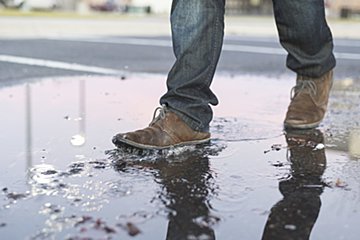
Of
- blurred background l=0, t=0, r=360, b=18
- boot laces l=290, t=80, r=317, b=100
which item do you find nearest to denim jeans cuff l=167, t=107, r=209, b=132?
boot laces l=290, t=80, r=317, b=100

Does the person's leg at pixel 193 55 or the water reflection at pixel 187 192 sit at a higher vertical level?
the person's leg at pixel 193 55

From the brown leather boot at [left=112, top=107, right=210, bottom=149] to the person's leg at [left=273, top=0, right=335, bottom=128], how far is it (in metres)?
0.57

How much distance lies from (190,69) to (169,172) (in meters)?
0.50

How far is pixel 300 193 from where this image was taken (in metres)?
1.96

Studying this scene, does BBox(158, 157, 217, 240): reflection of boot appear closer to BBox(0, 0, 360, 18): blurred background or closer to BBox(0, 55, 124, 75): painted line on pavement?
BBox(0, 55, 124, 75): painted line on pavement

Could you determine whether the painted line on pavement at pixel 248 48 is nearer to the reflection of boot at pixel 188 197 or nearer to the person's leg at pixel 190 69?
the person's leg at pixel 190 69

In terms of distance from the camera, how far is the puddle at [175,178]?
168 cm

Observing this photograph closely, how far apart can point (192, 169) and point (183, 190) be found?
9.7 inches

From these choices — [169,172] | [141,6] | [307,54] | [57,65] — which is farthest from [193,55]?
[141,6]

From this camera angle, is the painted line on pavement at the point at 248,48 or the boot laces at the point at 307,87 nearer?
the boot laces at the point at 307,87

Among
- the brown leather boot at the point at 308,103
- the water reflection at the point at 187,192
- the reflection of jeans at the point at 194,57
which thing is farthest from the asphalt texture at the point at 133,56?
the water reflection at the point at 187,192

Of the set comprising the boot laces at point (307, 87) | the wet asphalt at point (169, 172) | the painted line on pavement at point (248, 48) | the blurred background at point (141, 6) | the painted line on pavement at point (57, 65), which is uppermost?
the boot laces at point (307, 87)

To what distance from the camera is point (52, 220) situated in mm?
1693

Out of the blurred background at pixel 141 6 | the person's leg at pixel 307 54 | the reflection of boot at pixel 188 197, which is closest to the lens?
the reflection of boot at pixel 188 197
